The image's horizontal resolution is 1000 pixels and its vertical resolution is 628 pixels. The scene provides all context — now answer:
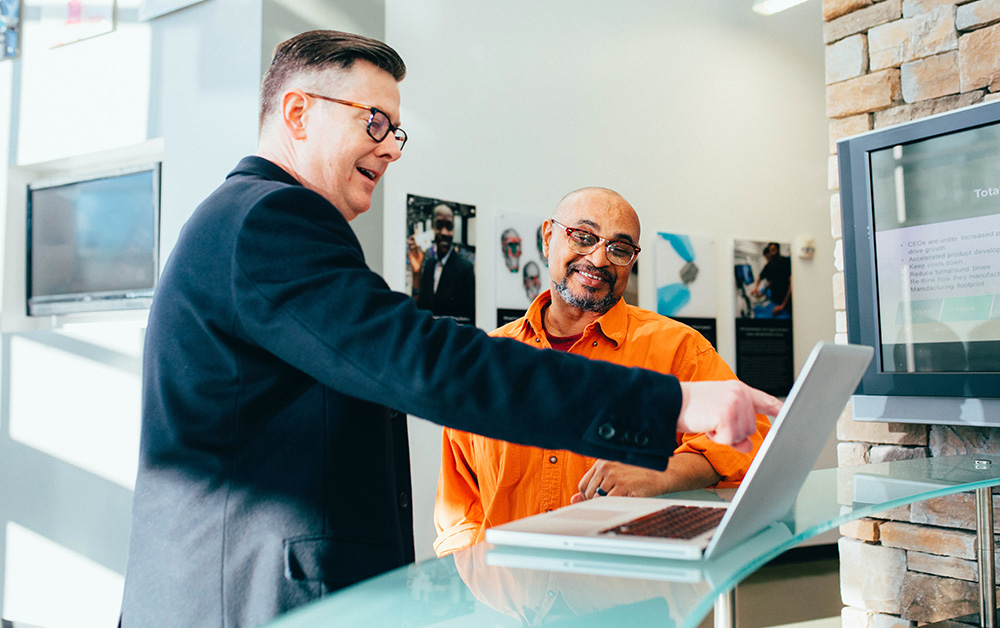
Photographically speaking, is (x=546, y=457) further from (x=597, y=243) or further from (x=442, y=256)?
(x=442, y=256)

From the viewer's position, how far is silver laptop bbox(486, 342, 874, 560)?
37.1 inches

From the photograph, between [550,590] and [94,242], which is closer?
[550,590]

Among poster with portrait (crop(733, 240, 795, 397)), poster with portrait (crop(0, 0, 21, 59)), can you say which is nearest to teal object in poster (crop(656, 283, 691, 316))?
poster with portrait (crop(733, 240, 795, 397))

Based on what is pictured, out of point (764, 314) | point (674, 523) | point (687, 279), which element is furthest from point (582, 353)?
point (764, 314)

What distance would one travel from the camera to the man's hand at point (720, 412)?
3.25 ft

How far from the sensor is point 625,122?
16.6 ft

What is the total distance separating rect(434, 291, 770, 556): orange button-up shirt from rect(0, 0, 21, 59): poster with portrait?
11.3 feet

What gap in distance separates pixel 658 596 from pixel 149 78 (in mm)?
3439

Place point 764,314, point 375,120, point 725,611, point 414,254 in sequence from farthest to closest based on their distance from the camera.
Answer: point 764,314
point 414,254
point 375,120
point 725,611

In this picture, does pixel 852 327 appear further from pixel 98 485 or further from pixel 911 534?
pixel 98 485

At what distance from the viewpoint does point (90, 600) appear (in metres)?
3.57

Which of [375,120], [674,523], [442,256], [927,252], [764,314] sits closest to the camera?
[674,523]

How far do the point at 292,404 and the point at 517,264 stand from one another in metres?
3.32

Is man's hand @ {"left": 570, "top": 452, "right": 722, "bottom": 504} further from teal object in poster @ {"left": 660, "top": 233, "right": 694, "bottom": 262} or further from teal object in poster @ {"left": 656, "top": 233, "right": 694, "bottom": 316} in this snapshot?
teal object in poster @ {"left": 660, "top": 233, "right": 694, "bottom": 262}
